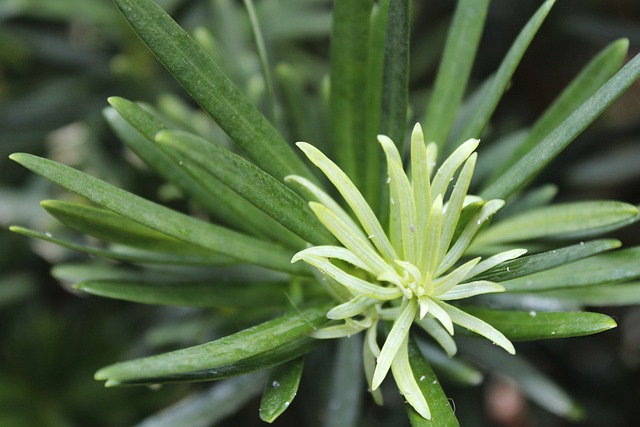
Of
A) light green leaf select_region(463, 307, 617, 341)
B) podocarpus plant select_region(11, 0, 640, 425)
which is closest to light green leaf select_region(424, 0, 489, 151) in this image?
podocarpus plant select_region(11, 0, 640, 425)

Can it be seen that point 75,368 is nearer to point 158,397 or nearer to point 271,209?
point 158,397

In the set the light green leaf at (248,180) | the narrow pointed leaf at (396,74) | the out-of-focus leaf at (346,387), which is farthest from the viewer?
the out-of-focus leaf at (346,387)

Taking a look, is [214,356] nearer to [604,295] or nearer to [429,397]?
[429,397]

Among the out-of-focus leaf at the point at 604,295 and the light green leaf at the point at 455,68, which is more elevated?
the light green leaf at the point at 455,68

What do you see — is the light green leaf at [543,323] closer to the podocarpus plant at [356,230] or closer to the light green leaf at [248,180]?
the podocarpus plant at [356,230]

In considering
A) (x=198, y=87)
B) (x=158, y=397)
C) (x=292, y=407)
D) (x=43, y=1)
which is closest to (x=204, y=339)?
(x=158, y=397)

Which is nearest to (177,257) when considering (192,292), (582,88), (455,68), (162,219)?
(192,292)

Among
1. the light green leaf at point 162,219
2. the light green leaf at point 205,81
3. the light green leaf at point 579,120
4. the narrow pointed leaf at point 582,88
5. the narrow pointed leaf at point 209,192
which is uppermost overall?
the narrow pointed leaf at point 582,88

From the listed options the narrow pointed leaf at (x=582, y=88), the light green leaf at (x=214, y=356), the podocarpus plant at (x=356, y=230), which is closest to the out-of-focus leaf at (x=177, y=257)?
the podocarpus plant at (x=356, y=230)
